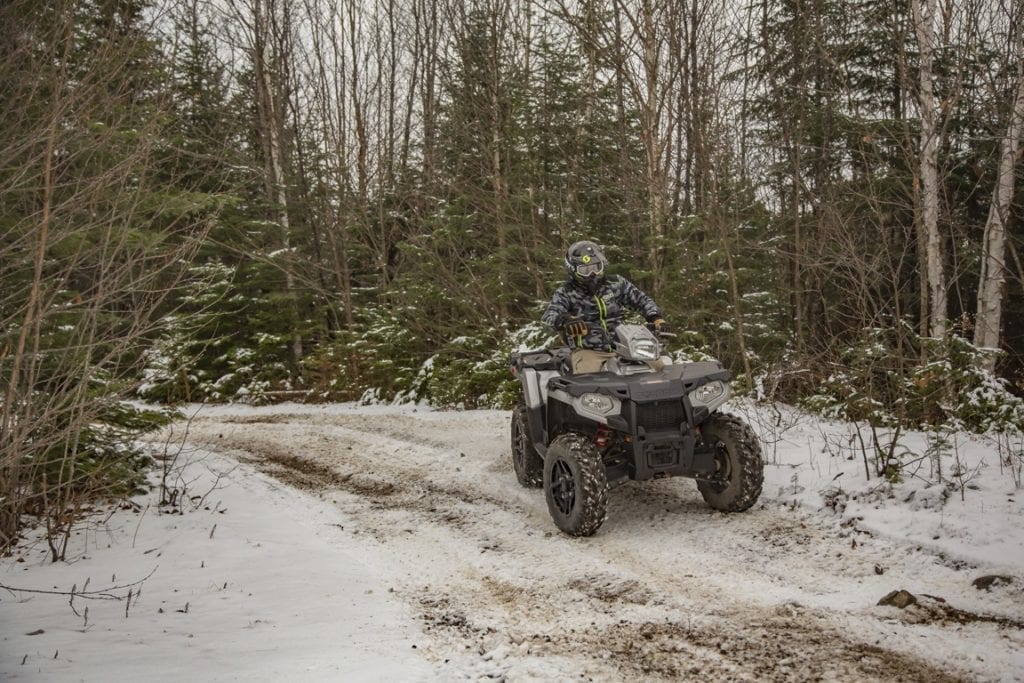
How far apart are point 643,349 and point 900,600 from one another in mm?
2547

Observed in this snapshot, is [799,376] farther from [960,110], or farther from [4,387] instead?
[4,387]

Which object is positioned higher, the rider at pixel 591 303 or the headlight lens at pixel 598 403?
the rider at pixel 591 303

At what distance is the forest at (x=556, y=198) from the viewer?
22.9ft

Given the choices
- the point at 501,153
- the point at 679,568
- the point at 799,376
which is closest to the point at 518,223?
the point at 501,153

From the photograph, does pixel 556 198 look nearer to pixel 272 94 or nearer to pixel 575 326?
pixel 575 326

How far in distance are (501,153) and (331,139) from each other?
6.88 metres

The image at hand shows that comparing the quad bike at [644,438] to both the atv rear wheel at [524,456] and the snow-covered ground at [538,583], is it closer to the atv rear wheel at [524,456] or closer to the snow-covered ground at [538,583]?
the snow-covered ground at [538,583]

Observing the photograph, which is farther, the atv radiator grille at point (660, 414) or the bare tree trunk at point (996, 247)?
the bare tree trunk at point (996, 247)

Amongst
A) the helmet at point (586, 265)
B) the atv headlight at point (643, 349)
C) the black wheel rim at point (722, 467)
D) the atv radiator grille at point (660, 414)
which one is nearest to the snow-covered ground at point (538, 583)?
the black wheel rim at point (722, 467)

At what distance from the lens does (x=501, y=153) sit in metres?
14.4

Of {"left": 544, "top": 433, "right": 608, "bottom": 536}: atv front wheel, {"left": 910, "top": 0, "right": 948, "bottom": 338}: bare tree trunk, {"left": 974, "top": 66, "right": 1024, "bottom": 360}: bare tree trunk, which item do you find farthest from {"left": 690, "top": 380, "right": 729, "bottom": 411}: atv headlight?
{"left": 974, "top": 66, "right": 1024, "bottom": 360}: bare tree trunk

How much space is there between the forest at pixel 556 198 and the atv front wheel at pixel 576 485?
A: 3.10 metres

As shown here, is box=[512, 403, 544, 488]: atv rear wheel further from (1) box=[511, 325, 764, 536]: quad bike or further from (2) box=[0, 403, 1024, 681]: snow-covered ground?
(1) box=[511, 325, 764, 536]: quad bike

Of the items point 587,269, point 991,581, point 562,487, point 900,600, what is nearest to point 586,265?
point 587,269
